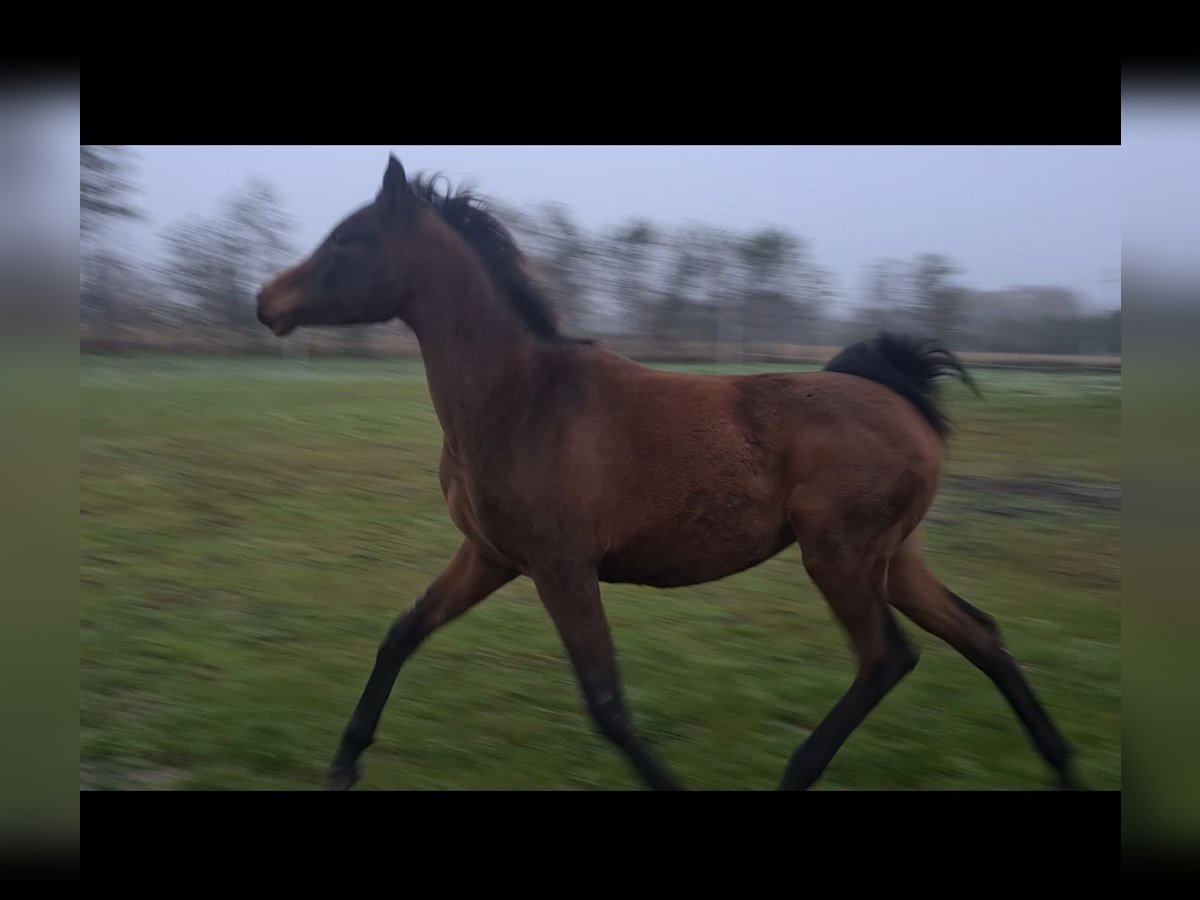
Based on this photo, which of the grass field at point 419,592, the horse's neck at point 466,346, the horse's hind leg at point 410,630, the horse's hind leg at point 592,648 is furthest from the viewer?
the grass field at point 419,592

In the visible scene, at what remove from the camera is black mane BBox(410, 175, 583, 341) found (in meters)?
3.70

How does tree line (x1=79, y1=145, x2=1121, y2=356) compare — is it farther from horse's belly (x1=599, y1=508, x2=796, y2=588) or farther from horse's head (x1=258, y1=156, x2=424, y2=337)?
horse's belly (x1=599, y1=508, x2=796, y2=588)

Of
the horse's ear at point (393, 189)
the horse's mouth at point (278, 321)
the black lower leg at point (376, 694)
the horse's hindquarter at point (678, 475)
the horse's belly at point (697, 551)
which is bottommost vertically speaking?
the black lower leg at point (376, 694)

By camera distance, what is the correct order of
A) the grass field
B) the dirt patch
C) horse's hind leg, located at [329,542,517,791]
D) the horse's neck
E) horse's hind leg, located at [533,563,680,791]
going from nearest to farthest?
1. horse's hind leg, located at [533,563,680,791]
2. the horse's neck
3. horse's hind leg, located at [329,542,517,791]
4. the grass field
5. the dirt patch

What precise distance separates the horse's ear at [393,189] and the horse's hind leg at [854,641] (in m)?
1.85

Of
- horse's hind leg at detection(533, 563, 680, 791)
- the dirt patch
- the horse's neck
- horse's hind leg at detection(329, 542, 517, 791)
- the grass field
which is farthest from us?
the dirt patch

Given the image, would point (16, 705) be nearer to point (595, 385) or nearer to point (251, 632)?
point (251, 632)

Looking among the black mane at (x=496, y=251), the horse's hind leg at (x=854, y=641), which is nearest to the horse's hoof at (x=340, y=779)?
the horse's hind leg at (x=854, y=641)

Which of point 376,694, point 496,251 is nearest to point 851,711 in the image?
point 376,694

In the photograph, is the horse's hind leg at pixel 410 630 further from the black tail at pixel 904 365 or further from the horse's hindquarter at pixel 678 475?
the black tail at pixel 904 365

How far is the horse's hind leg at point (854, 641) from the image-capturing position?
11.5 ft

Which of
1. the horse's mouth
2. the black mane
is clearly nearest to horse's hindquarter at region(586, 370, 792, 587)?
the black mane

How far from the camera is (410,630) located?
3758 mm
